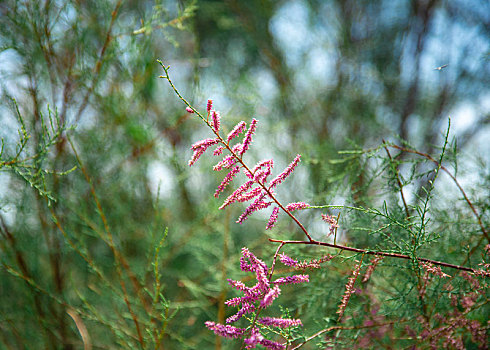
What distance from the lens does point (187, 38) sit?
1644 mm

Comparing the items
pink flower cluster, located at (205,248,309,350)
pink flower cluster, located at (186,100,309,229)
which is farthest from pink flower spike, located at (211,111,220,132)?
pink flower cluster, located at (205,248,309,350)

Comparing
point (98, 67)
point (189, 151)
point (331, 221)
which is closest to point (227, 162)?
point (331, 221)

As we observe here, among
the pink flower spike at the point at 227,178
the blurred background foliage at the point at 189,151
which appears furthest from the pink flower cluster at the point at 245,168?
the blurred background foliage at the point at 189,151

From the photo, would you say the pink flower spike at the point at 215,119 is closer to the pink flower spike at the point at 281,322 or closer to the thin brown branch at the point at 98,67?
the pink flower spike at the point at 281,322

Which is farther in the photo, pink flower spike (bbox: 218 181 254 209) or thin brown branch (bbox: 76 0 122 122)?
thin brown branch (bbox: 76 0 122 122)

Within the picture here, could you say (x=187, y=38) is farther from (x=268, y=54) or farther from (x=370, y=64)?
(x=370, y=64)

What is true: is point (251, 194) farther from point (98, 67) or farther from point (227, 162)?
point (98, 67)

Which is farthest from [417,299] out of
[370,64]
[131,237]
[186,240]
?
[370,64]

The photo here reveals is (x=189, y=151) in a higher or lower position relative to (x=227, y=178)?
higher

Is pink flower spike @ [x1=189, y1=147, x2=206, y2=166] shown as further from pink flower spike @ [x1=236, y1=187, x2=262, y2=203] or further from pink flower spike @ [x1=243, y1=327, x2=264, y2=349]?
pink flower spike @ [x1=243, y1=327, x2=264, y2=349]

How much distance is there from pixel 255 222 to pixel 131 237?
20.1 inches

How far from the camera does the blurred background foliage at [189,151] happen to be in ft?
1.91

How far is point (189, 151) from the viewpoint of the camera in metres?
1.17

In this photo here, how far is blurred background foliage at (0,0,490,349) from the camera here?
0.58 metres
